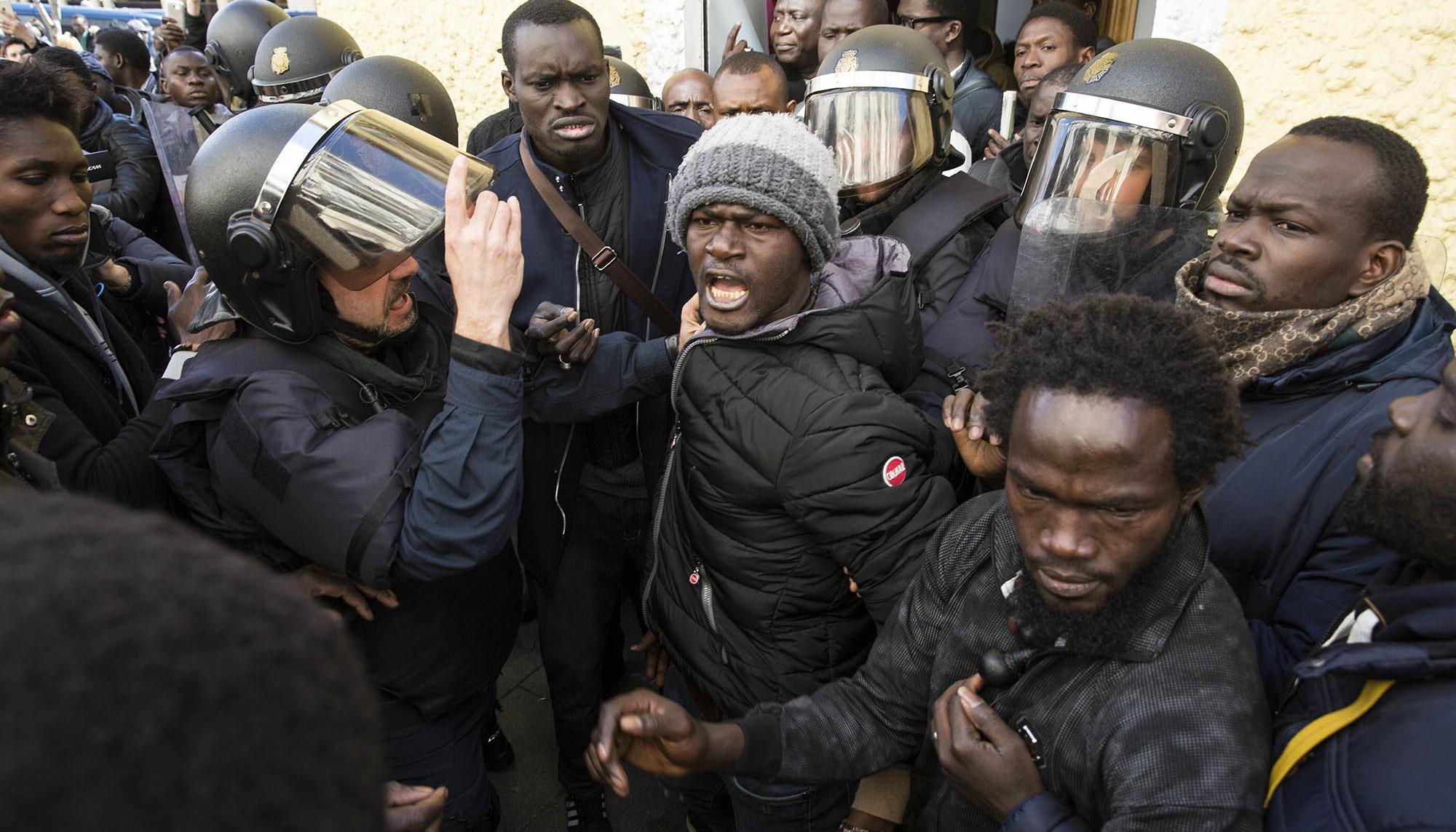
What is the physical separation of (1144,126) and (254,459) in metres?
2.37

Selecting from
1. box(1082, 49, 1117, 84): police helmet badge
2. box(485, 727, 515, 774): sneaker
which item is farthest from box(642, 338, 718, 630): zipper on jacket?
box(1082, 49, 1117, 84): police helmet badge

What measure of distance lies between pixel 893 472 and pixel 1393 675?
0.85m

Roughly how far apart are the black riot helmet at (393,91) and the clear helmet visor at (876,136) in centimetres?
190

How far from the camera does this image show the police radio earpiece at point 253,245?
5.52ft

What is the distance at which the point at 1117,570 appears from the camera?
50.3 inches

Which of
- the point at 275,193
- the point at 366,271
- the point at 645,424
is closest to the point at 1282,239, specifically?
the point at 645,424

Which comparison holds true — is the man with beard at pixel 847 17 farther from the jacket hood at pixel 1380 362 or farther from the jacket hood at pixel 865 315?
the jacket hood at pixel 1380 362

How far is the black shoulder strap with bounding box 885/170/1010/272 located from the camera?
104 inches

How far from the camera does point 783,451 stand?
1.79m

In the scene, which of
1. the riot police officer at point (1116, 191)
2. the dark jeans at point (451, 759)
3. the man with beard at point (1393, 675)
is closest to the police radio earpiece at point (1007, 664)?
the man with beard at point (1393, 675)

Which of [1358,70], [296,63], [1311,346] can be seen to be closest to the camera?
[1311,346]

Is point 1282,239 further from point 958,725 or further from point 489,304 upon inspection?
point 489,304

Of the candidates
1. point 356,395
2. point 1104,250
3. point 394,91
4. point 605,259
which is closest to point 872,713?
point 356,395

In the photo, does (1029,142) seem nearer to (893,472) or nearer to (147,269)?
(893,472)
